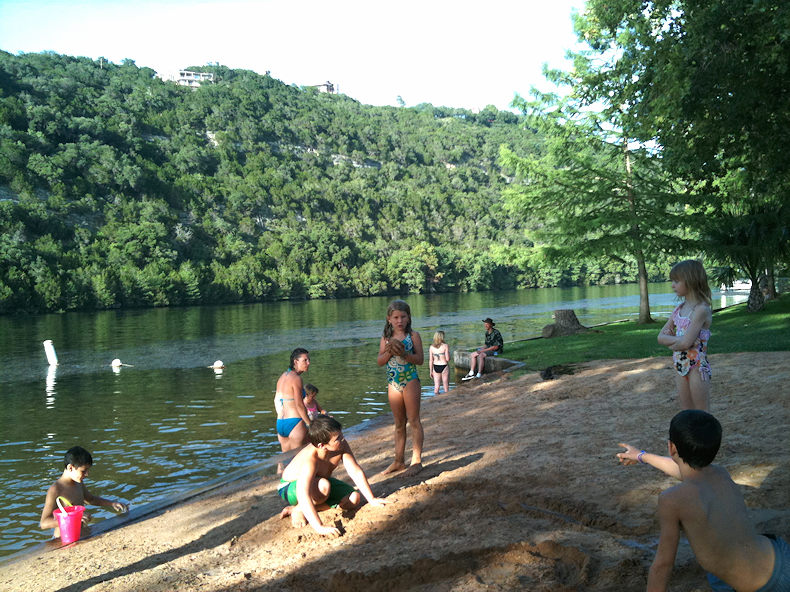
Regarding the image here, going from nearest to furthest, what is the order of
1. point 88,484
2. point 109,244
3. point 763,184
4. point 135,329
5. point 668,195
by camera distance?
point 88,484 < point 763,184 < point 668,195 < point 135,329 < point 109,244

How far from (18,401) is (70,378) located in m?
4.63

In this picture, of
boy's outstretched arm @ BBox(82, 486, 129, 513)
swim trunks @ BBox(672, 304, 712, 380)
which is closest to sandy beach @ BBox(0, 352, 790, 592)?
boy's outstretched arm @ BBox(82, 486, 129, 513)

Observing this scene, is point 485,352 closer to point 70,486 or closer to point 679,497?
point 70,486

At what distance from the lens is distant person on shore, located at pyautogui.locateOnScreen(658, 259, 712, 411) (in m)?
5.86

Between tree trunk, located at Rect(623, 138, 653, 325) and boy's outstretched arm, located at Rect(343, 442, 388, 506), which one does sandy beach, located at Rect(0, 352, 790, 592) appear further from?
tree trunk, located at Rect(623, 138, 653, 325)

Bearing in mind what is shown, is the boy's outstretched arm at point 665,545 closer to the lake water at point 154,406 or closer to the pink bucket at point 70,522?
the pink bucket at point 70,522

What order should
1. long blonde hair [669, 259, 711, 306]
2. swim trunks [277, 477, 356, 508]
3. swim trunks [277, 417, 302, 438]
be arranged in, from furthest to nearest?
swim trunks [277, 417, 302, 438]
swim trunks [277, 477, 356, 508]
long blonde hair [669, 259, 711, 306]

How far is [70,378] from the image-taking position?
940 inches

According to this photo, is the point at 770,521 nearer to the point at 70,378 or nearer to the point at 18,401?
the point at 18,401

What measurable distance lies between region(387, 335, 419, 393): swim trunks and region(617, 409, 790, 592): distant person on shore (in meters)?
3.82

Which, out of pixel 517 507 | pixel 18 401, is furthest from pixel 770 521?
pixel 18 401

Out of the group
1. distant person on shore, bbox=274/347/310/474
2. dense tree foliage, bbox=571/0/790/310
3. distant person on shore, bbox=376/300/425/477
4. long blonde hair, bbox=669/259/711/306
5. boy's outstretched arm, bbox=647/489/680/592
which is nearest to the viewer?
boy's outstretched arm, bbox=647/489/680/592

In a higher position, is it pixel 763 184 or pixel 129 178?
pixel 129 178

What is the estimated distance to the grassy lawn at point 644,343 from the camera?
1494 centimetres
